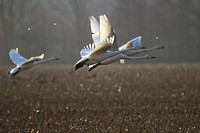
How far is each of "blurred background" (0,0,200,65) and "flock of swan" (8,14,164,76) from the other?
4120 centimetres

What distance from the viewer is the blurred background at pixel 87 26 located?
4981cm

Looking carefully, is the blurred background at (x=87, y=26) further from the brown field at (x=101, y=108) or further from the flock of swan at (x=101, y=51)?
the flock of swan at (x=101, y=51)

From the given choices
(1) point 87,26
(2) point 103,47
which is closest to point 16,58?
(2) point 103,47

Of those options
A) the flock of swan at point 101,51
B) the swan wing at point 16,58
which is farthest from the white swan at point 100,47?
the swan wing at point 16,58

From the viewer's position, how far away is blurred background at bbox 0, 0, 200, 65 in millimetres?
49812

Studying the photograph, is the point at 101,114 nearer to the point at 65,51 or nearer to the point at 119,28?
the point at 119,28

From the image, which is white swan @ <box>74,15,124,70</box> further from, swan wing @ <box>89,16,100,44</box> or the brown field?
the brown field

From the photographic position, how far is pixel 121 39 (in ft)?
161

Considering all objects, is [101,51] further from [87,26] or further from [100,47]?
[87,26]

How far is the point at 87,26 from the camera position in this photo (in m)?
56.6

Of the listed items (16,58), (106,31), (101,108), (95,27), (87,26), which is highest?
(87,26)

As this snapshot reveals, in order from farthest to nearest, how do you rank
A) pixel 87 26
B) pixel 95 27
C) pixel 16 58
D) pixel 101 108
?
1. pixel 87 26
2. pixel 101 108
3. pixel 16 58
4. pixel 95 27

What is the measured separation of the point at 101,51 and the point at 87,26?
50.5 metres

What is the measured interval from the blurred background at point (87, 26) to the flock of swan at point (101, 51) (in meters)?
41.2
